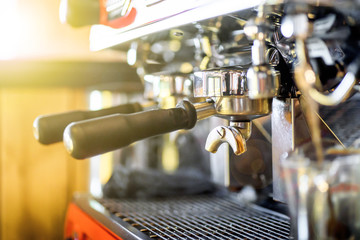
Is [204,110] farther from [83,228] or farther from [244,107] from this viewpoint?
[83,228]

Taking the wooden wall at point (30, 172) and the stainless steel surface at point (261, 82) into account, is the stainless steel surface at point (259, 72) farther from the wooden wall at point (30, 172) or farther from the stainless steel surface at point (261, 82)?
the wooden wall at point (30, 172)

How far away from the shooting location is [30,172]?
1.07m

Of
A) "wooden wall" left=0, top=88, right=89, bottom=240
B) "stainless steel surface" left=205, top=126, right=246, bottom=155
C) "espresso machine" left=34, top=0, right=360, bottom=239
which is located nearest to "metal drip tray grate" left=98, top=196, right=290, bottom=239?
"espresso machine" left=34, top=0, right=360, bottom=239

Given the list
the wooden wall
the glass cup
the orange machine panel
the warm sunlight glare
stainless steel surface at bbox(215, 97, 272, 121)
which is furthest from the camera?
the warm sunlight glare

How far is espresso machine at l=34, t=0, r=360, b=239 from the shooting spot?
37 centimetres

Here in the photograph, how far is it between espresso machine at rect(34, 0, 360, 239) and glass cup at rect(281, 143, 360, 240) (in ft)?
0.11

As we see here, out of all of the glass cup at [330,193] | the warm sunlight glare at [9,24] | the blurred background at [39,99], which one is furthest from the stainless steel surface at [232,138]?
the warm sunlight glare at [9,24]

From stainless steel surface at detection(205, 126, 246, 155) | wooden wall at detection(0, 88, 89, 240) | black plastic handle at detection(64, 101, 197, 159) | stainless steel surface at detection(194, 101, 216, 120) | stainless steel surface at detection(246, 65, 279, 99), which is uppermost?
stainless steel surface at detection(246, 65, 279, 99)

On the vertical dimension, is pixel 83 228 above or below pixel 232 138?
below

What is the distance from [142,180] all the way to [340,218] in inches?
20.2

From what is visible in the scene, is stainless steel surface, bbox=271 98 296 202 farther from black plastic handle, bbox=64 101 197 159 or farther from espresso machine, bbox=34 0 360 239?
black plastic handle, bbox=64 101 197 159

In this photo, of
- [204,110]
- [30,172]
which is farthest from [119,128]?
[30,172]

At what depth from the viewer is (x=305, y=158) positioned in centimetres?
35

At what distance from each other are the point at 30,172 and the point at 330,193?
37.3 inches
